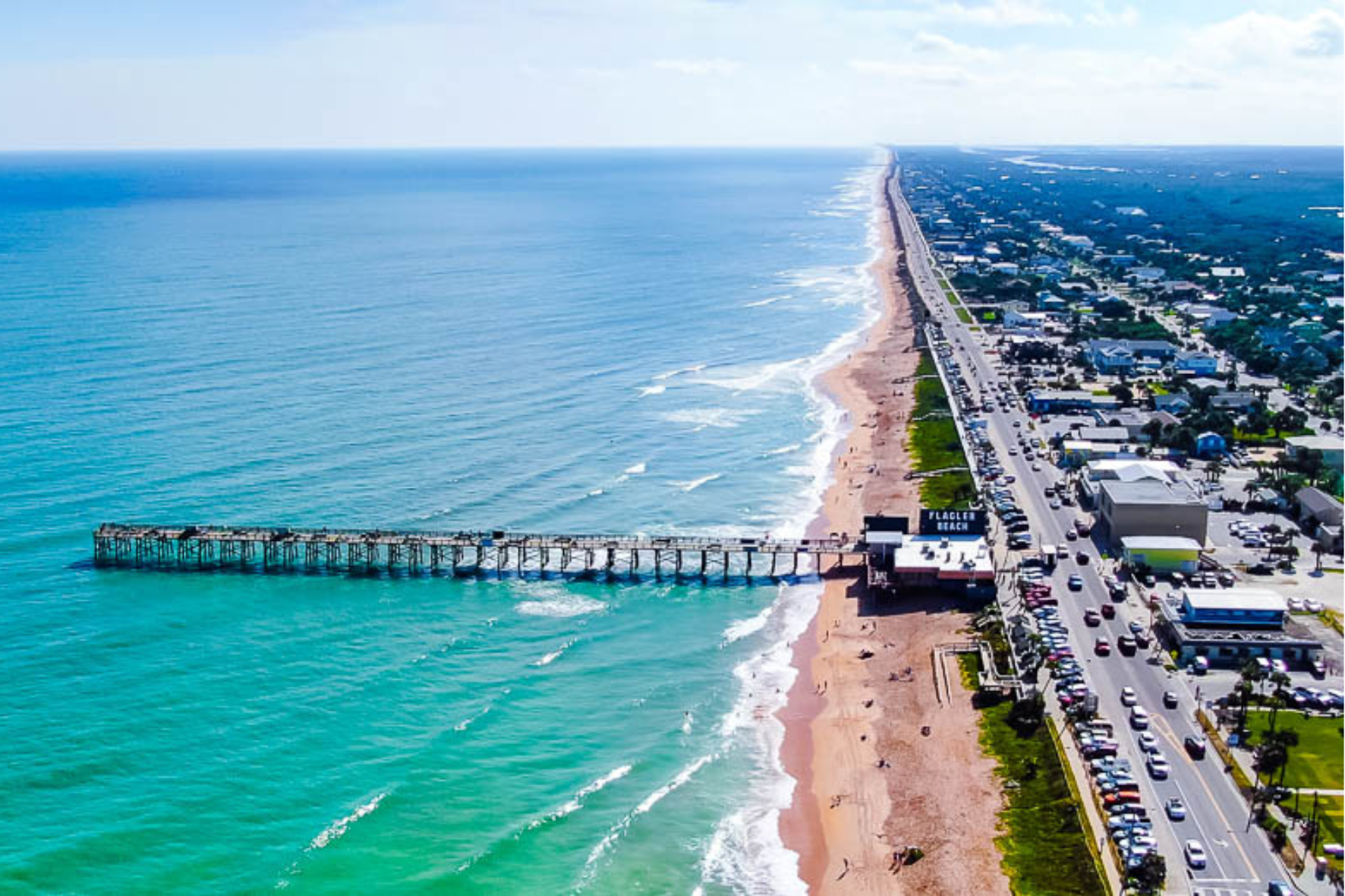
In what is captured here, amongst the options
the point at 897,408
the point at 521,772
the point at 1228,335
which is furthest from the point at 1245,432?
the point at 521,772

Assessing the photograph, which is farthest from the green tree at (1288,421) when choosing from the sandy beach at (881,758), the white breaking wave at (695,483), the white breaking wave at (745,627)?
the white breaking wave at (745,627)

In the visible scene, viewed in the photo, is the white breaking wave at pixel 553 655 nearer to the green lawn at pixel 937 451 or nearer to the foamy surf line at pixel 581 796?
the foamy surf line at pixel 581 796

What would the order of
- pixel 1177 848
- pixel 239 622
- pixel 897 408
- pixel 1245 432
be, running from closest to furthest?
pixel 1177 848, pixel 239 622, pixel 1245 432, pixel 897 408

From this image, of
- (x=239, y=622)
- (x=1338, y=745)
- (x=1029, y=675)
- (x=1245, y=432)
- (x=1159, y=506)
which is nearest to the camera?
(x=1338, y=745)

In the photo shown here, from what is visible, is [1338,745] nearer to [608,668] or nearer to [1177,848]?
[1177,848]

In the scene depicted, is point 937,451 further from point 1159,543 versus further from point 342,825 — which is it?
point 342,825

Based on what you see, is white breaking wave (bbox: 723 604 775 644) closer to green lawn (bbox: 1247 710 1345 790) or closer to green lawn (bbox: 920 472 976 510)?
green lawn (bbox: 920 472 976 510)

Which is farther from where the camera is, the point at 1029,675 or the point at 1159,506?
the point at 1159,506

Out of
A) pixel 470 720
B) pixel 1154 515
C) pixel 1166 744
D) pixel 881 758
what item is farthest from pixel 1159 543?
pixel 470 720
